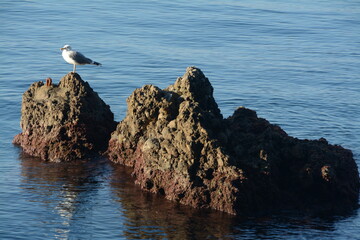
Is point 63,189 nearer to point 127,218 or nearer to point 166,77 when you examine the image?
point 127,218

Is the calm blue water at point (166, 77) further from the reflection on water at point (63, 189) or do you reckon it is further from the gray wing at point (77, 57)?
the gray wing at point (77, 57)

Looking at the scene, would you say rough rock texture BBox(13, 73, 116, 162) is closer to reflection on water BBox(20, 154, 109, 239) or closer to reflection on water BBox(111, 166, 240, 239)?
reflection on water BBox(20, 154, 109, 239)

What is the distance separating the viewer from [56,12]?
4334 centimetres

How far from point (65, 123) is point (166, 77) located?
1023cm

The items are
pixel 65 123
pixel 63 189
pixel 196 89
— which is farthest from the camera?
pixel 65 123

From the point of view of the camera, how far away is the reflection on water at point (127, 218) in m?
Answer: 14.5

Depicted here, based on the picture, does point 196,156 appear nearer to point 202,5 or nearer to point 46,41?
point 46,41

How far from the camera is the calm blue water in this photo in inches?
591

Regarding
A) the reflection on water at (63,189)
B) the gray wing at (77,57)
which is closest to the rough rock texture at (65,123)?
the reflection on water at (63,189)

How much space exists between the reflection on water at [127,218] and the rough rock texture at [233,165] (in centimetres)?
45

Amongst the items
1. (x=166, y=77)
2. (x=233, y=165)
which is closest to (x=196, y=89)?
(x=233, y=165)

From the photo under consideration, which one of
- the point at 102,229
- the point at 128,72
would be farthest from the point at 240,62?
the point at 102,229

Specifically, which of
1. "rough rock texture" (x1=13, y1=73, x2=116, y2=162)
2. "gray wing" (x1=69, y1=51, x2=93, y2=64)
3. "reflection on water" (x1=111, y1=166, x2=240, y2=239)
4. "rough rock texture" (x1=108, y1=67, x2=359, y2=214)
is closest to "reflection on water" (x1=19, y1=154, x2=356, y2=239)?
"reflection on water" (x1=111, y1=166, x2=240, y2=239)

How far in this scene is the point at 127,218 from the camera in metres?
15.2
